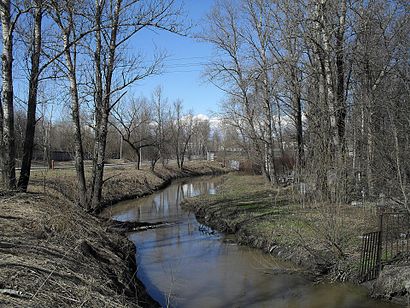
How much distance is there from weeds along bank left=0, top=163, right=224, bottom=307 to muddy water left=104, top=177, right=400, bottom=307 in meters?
0.90

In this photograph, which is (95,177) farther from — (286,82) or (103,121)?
(286,82)

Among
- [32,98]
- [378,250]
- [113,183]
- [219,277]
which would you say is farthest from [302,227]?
[113,183]

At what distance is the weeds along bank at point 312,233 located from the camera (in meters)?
8.55

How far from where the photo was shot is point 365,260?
890 cm

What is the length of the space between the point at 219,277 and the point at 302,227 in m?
3.72

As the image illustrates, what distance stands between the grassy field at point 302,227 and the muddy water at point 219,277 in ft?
1.57

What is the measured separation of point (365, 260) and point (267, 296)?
7.45ft

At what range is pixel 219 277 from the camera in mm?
10117

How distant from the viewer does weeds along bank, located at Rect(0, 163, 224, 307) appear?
184 inches

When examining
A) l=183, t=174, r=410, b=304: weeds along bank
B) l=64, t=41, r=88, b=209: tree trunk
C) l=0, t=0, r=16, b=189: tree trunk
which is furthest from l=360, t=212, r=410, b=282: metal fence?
l=64, t=41, r=88, b=209: tree trunk

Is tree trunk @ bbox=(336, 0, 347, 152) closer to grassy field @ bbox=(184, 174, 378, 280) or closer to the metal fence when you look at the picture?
grassy field @ bbox=(184, 174, 378, 280)

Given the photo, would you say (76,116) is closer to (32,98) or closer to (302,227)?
(32,98)

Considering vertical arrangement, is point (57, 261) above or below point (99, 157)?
below

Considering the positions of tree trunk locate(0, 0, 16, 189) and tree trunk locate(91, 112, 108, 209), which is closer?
tree trunk locate(0, 0, 16, 189)
